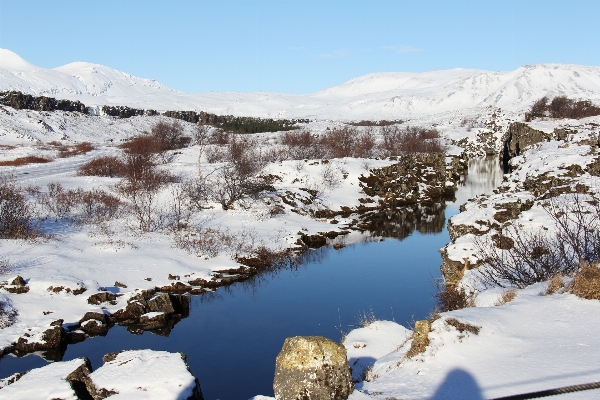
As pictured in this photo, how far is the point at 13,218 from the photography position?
68.9 ft

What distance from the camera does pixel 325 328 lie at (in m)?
14.1

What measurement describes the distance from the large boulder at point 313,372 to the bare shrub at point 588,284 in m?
4.48

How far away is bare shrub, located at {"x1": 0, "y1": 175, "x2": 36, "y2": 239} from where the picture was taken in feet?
67.1

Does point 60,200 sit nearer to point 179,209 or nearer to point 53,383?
point 179,209

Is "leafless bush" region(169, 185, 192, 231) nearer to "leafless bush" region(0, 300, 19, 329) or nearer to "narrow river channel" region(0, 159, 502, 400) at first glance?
"narrow river channel" region(0, 159, 502, 400)

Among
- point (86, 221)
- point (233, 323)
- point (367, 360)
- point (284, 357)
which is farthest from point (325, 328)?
point (86, 221)

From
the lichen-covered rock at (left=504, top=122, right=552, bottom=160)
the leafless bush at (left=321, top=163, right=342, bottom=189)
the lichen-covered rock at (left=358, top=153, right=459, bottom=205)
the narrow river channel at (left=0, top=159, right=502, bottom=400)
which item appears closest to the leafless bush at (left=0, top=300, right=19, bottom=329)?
the narrow river channel at (left=0, top=159, right=502, bottom=400)

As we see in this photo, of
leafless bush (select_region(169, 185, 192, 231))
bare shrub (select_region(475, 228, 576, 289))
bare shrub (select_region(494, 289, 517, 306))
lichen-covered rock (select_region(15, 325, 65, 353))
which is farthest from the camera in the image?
leafless bush (select_region(169, 185, 192, 231))

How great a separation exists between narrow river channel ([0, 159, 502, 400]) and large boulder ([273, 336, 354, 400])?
223 inches

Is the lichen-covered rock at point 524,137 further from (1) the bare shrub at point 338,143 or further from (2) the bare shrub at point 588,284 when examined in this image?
(2) the bare shrub at point 588,284

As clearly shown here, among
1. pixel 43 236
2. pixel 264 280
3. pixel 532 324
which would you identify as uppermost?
pixel 532 324

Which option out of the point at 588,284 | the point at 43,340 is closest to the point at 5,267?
the point at 43,340

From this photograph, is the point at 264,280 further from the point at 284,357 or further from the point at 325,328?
the point at 284,357

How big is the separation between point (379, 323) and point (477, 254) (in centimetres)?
525
